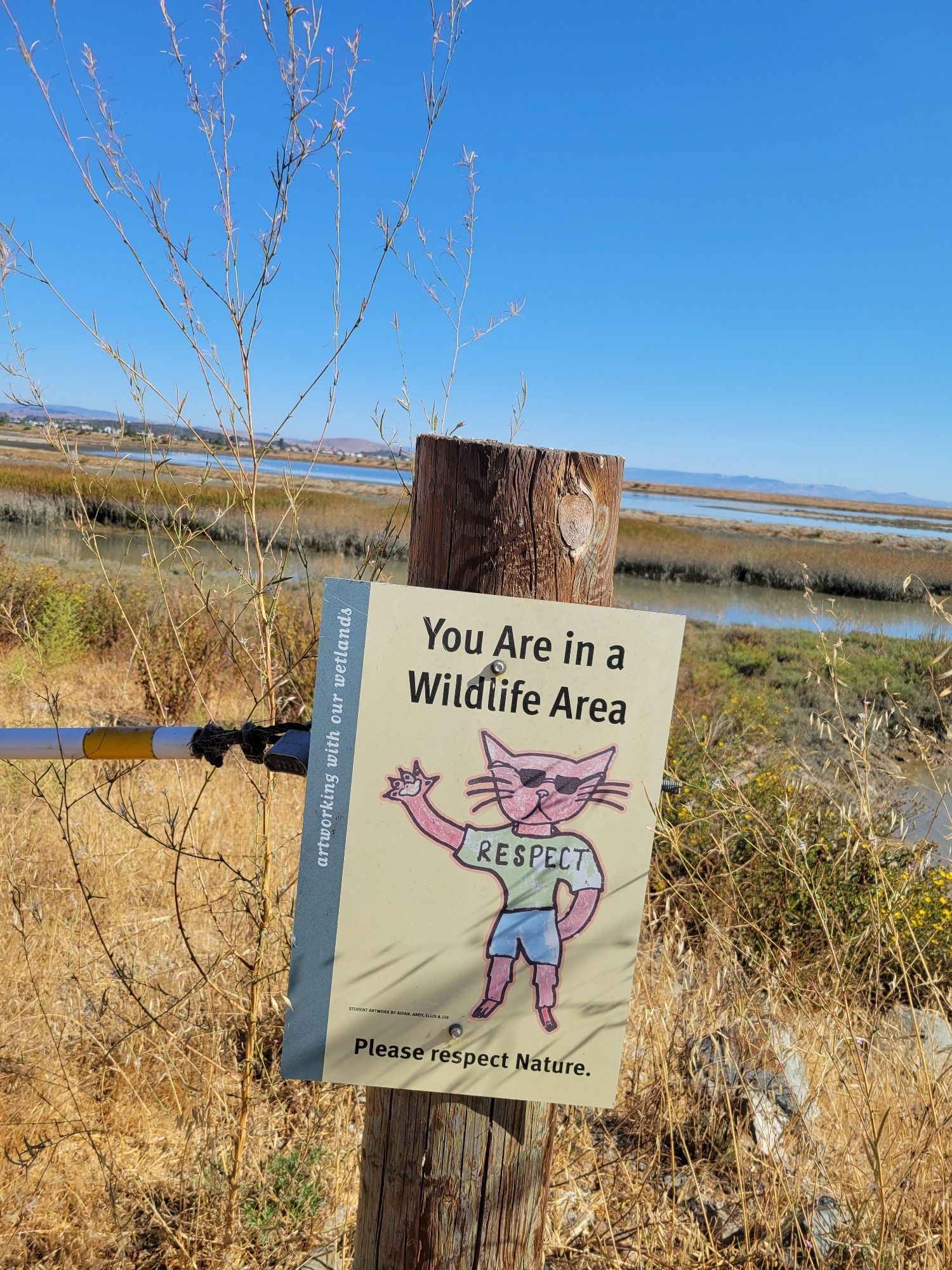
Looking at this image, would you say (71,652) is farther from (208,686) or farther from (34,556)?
(34,556)

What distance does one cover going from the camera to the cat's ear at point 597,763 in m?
1.11

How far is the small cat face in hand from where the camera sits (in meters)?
1.10

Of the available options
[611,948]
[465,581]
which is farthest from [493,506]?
[611,948]

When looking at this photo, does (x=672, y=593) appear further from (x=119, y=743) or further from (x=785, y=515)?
(x=785, y=515)

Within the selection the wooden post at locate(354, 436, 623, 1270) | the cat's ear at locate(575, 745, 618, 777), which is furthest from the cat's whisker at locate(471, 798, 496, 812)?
the wooden post at locate(354, 436, 623, 1270)

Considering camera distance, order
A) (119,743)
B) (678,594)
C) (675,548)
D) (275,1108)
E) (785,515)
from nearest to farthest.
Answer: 1. (119,743)
2. (275,1108)
3. (678,594)
4. (675,548)
5. (785,515)

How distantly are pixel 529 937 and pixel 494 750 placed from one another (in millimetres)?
279

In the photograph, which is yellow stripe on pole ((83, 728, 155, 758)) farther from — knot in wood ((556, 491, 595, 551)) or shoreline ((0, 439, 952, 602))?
shoreline ((0, 439, 952, 602))

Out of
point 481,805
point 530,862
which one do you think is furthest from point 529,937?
point 481,805

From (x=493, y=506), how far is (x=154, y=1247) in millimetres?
1928

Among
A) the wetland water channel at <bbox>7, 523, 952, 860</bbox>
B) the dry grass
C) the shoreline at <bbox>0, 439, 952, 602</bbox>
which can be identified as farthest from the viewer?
the shoreline at <bbox>0, 439, 952, 602</bbox>

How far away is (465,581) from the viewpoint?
114 cm

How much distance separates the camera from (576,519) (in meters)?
1.14

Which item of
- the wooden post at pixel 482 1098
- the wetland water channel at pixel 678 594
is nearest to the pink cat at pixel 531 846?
the wooden post at pixel 482 1098
